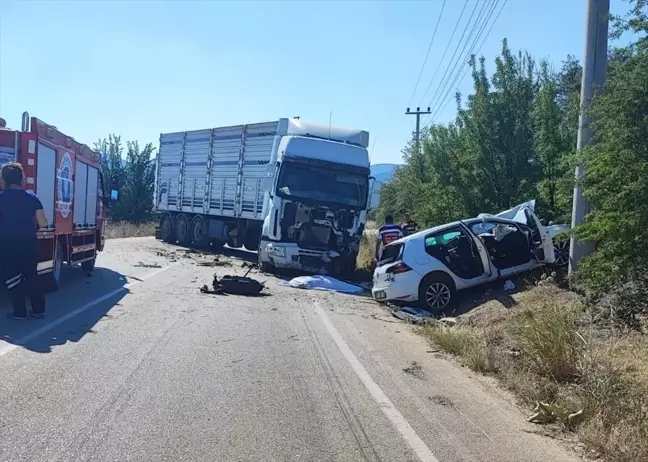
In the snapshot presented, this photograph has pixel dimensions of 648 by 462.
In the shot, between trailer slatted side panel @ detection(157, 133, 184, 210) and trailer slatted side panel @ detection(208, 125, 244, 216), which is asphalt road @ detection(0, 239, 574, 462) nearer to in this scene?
trailer slatted side panel @ detection(208, 125, 244, 216)

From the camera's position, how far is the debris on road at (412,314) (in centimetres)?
1202

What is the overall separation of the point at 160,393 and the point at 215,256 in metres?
18.2

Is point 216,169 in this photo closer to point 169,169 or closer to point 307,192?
point 169,169

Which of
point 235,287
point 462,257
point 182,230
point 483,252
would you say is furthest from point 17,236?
point 182,230

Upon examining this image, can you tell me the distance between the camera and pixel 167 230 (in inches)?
1163

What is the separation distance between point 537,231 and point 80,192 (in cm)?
933

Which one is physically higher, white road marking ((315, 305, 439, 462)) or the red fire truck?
the red fire truck

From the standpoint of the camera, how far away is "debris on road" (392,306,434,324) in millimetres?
12016

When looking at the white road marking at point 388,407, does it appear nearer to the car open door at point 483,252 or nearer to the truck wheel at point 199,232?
the car open door at point 483,252

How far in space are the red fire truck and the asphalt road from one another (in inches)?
70.2

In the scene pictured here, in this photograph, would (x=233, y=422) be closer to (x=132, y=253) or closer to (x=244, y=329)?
(x=244, y=329)

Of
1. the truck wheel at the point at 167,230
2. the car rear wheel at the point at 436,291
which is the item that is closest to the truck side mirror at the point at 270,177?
the car rear wheel at the point at 436,291

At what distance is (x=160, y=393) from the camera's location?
6238mm

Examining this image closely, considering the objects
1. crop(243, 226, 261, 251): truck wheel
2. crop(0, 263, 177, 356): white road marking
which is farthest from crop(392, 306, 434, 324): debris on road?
crop(243, 226, 261, 251): truck wheel
